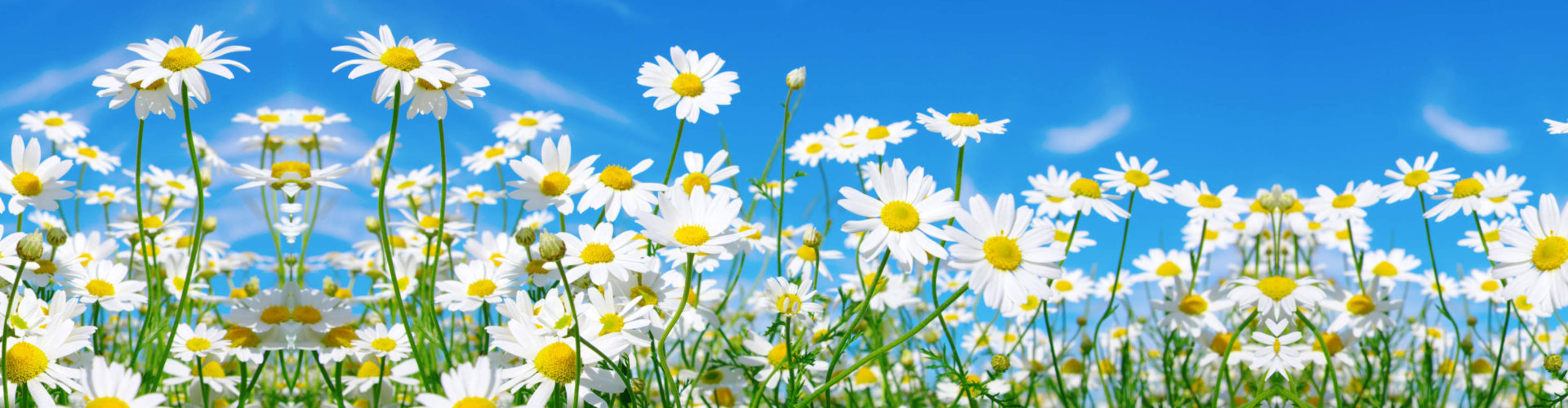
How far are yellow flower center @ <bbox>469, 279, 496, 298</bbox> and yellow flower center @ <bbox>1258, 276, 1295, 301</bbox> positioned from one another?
1864 millimetres

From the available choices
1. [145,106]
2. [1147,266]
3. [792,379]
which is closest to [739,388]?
[792,379]

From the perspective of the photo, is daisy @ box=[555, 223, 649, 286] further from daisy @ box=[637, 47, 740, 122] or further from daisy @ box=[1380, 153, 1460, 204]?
daisy @ box=[1380, 153, 1460, 204]

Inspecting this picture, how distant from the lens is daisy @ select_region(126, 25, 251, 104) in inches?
79.4

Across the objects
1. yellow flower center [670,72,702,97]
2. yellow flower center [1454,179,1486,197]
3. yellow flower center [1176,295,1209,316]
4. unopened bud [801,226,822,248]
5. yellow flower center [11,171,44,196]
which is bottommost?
yellow flower center [11,171,44,196]

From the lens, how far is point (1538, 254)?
2.16m

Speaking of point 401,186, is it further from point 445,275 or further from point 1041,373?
point 1041,373

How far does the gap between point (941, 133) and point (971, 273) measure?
2.83ft

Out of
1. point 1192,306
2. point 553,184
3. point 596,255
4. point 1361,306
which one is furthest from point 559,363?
point 1361,306

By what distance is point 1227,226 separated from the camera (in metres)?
4.48

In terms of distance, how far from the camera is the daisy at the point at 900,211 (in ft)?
6.02

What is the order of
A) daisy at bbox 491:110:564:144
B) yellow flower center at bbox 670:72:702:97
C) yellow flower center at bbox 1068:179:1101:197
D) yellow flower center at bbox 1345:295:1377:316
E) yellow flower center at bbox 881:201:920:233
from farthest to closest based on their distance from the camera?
daisy at bbox 491:110:564:144 → yellow flower center at bbox 1345:295:1377:316 → yellow flower center at bbox 1068:179:1101:197 → yellow flower center at bbox 670:72:702:97 → yellow flower center at bbox 881:201:920:233

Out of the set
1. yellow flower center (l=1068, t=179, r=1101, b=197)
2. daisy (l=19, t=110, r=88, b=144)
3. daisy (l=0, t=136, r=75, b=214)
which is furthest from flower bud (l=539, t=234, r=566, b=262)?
daisy (l=19, t=110, r=88, b=144)

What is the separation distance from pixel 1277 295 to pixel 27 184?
2.84m

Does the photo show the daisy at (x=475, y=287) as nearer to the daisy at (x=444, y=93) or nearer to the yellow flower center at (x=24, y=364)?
the daisy at (x=444, y=93)
